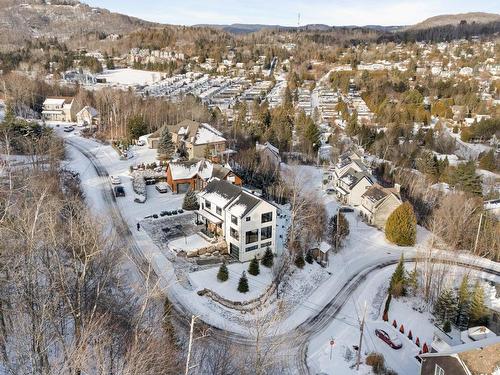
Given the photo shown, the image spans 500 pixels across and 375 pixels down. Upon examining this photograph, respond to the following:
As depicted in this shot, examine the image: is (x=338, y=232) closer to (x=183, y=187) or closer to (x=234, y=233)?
(x=234, y=233)

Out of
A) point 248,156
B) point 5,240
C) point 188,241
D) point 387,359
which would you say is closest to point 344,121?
point 248,156

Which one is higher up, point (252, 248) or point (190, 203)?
point (190, 203)

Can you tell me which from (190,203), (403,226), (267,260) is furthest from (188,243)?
(403,226)

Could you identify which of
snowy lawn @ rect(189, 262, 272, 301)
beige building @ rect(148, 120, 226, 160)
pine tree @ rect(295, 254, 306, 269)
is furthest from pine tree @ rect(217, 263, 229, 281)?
beige building @ rect(148, 120, 226, 160)

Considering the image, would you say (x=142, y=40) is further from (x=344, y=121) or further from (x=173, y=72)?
(x=344, y=121)

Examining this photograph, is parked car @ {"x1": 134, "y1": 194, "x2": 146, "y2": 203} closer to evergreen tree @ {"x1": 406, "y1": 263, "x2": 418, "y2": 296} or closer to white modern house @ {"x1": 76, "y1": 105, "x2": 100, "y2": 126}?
evergreen tree @ {"x1": 406, "y1": 263, "x2": 418, "y2": 296}

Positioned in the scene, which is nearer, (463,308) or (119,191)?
(463,308)
